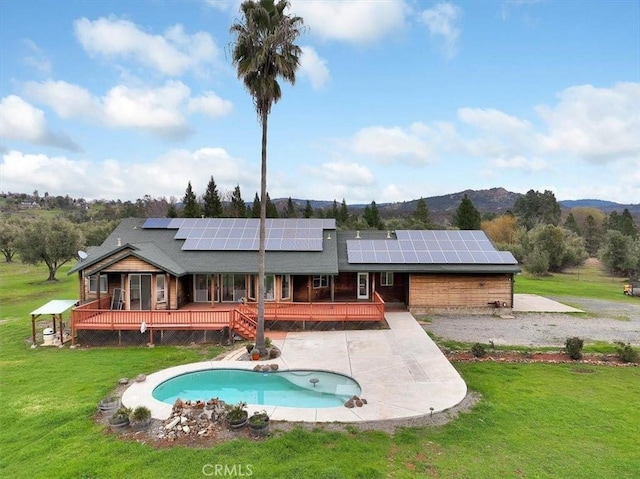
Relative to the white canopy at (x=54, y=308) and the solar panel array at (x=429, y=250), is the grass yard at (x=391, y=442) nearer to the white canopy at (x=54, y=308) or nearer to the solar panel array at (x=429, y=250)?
the white canopy at (x=54, y=308)

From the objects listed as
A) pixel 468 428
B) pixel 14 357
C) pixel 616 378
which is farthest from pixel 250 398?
pixel 616 378

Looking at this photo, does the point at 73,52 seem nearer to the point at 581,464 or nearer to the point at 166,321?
the point at 166,321

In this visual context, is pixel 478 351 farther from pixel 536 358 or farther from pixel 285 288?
pixel 285 288

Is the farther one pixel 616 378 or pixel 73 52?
pixel 73 52

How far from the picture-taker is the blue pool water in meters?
10.9

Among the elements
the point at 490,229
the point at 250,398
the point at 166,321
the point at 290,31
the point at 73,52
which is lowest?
the point at 250,398

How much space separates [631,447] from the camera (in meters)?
8.21

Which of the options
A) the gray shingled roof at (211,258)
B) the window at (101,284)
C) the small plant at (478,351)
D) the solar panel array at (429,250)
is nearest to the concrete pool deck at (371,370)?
the small plant at (478,351)

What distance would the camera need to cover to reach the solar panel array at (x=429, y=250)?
22266 mm

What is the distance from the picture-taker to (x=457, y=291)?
22.0 metres

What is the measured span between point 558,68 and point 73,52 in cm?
2755

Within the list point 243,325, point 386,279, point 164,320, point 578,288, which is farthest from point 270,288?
point 578,288

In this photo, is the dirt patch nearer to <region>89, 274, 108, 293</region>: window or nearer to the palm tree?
the palm tree

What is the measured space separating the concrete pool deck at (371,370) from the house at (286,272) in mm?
1929
